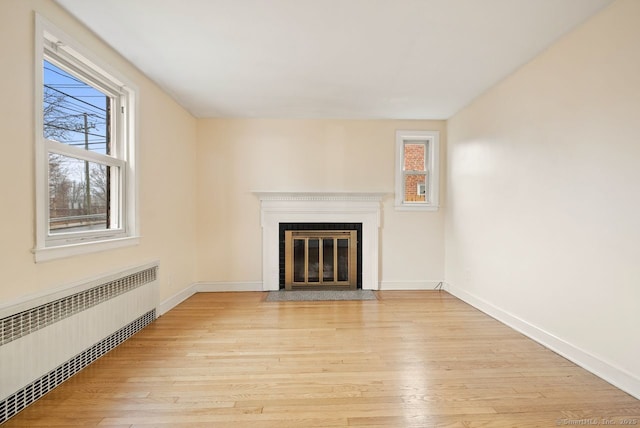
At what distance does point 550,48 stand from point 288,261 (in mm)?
3608

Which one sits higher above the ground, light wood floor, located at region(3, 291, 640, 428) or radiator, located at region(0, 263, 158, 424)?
radiator, located at region(0, 263, 158, 424)

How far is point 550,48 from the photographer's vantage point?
8.00ft

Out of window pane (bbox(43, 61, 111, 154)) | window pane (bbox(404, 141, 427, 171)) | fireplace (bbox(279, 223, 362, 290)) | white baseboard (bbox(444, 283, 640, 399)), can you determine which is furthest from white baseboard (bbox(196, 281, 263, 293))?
white baseboard (bbox(444, 283, 640, 399))

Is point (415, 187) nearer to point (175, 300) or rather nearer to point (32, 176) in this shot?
point (175, 300)

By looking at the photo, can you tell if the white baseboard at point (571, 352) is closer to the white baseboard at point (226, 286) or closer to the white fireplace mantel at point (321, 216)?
the white fireplace mantel at point (321, 216)

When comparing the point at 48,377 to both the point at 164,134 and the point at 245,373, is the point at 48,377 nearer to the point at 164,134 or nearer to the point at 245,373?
the point at 245,373

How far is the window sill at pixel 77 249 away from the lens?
1842 mm

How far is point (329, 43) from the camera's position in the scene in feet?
7.81

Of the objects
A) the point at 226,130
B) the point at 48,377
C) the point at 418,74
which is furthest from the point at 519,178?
the point at 48,377

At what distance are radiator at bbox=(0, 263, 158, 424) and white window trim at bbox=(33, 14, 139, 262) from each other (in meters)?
0.26

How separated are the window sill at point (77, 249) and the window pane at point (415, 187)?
3483mm

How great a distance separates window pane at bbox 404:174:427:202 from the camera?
14.5ft

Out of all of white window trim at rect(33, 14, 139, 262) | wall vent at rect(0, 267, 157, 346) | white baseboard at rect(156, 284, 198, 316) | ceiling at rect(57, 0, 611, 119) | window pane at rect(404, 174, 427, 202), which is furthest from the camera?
window pane at rect(404, 174, 427, 202)

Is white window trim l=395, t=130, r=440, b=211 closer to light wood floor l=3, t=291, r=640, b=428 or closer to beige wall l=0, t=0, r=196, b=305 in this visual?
light wood floor l=3, t=291, r=640, b=428
